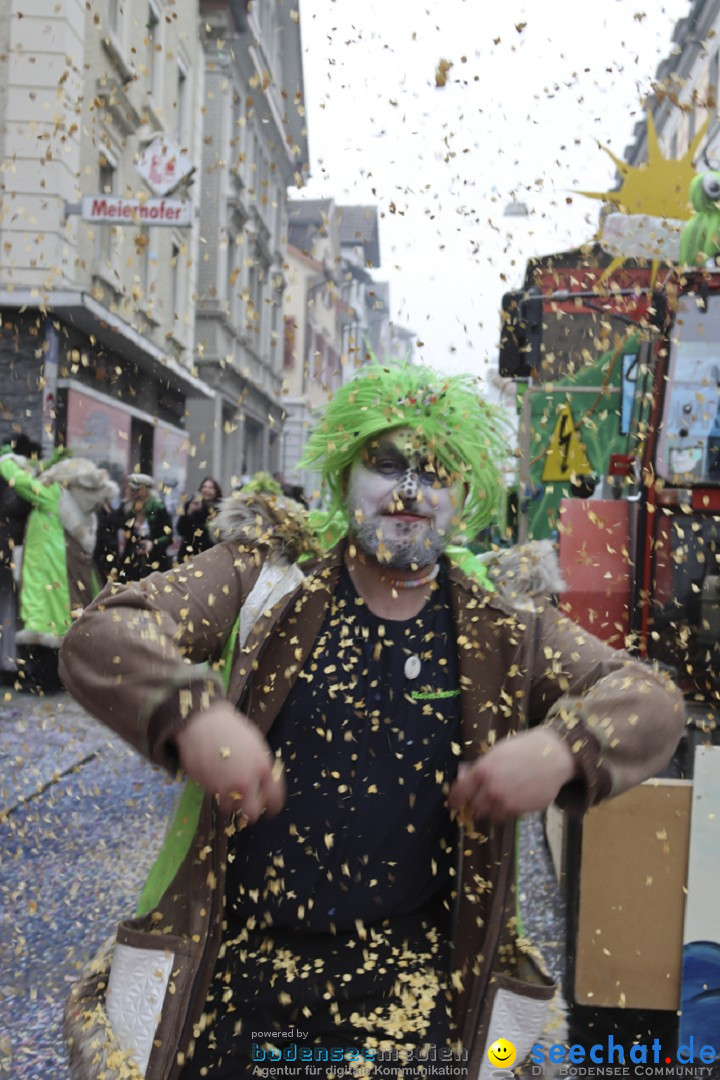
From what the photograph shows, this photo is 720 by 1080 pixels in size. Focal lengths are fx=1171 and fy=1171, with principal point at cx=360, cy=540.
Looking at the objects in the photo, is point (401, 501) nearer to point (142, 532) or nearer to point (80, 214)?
point (142, 532)

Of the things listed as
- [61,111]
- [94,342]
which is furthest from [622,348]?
[94,342]

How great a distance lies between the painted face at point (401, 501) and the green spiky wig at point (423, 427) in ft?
0.10

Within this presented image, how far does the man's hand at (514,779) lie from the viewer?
172cm

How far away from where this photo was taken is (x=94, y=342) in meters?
15.8

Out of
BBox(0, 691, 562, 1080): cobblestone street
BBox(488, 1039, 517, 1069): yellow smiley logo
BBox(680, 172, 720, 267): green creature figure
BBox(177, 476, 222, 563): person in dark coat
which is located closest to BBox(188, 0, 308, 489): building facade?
BBox(177, 476, 222, 563): person in dark coat

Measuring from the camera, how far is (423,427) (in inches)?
89.0

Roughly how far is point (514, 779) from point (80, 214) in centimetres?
1152

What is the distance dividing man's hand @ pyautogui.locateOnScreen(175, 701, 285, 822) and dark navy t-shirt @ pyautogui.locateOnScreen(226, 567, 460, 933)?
395 millimetres

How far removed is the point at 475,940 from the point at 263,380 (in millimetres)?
29749

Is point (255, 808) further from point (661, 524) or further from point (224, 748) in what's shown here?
point (661, 524)

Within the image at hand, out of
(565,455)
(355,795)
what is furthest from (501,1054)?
(565,455)

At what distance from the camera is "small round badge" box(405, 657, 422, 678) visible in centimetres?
215

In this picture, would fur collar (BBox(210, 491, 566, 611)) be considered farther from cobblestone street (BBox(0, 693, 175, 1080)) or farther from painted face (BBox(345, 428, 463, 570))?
cobblestone street (BBox(0, 693, 175, 1080))

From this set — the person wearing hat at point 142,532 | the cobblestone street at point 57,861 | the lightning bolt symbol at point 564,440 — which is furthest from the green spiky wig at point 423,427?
the person wearing hat at point 142,532
